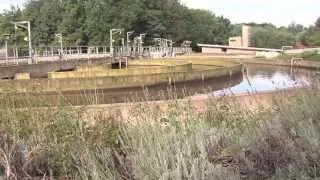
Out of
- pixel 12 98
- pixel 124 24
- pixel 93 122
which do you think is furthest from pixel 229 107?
pixel 124 24

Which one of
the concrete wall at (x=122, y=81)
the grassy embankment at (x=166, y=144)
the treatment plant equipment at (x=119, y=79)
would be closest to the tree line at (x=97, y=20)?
the treatment plant equipment at (x=119, y=79)

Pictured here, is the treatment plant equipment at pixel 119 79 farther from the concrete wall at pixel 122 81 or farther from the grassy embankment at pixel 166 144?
the grassy embankment at pixel 166 144

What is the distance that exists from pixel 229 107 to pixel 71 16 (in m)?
88.7

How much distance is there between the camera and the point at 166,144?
13.0 feet

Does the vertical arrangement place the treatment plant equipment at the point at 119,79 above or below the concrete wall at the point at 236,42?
below

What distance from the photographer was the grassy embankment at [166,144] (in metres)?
3.56

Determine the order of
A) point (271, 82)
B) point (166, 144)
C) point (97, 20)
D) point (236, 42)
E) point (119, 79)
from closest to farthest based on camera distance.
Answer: point (166, 144), point (271, 82), point (119, 79), point (97, 20), point (236, 42)

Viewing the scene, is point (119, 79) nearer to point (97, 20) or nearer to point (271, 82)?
point (271, 82)

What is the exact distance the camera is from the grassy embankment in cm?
356

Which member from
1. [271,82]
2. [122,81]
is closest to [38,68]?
[122,81]

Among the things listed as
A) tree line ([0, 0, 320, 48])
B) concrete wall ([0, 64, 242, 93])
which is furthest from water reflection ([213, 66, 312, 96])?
tree line ([0, 0, 320, 48])

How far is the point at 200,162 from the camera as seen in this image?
3.57 m

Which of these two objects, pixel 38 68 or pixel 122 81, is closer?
pixel 122 81

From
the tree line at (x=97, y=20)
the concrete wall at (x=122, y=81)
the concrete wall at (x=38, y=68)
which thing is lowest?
the concrete wall at (x=122, y=81)
